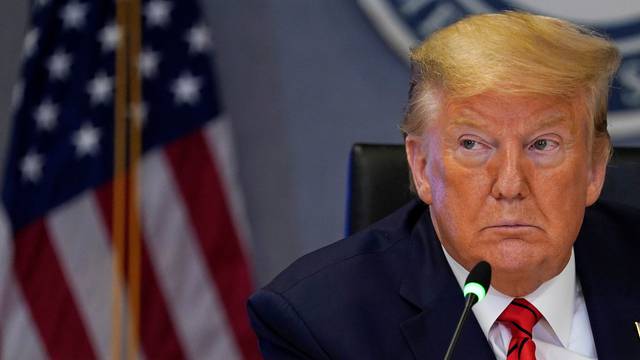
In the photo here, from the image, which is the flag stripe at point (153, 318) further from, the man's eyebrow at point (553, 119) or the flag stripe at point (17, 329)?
the man's eyebrow at point (553, 119)

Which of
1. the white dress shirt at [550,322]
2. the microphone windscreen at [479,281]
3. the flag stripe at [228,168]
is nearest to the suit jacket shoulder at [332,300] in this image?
the white dress shirt at [550,322]

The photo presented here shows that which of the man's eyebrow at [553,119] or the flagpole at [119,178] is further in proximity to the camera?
the flagpole at [119,178]

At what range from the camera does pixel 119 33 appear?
11.2 ft

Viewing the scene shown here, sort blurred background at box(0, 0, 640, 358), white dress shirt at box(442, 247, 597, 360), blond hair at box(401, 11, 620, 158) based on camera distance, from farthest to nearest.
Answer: blurred background at box(0, 0, 640, 358), white dress shirt at box(442, 247, 597, 360), blond hair at box(401, 11, 620, 158)

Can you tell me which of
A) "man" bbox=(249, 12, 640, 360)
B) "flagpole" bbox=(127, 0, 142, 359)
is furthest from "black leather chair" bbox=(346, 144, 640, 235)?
"flagpole" bbox=(127, 0, 142, 359)

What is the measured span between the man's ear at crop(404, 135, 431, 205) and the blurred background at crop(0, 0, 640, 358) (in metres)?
1.62

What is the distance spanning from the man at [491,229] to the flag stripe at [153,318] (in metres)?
1.51

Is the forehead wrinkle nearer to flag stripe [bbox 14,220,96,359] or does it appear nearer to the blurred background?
the blurred background

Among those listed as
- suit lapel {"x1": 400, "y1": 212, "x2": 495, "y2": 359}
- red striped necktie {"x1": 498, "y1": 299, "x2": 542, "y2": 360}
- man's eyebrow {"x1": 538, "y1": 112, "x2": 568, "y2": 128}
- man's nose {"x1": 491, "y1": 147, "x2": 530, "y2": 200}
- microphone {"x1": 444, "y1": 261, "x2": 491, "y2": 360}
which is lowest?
red striped necktie {"x1": 498, "y1": 299, "x2": 542, "y2": 360}

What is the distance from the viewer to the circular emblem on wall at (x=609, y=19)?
11.0ft

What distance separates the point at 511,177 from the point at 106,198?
6.22ft

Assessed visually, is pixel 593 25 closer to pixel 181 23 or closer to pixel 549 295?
pixel 181 23

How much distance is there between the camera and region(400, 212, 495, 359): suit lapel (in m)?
1.85

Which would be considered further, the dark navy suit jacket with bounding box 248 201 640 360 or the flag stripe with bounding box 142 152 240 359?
the flag stripe with bounding box 142 152 240 359
